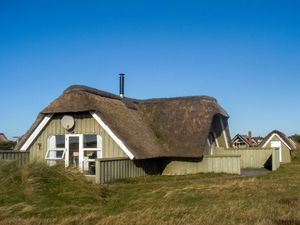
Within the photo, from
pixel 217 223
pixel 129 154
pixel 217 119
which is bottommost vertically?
pixel 217 223

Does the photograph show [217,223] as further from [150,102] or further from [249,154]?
[249,154]

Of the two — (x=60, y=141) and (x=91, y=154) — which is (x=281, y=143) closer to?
(x=91, y=154)

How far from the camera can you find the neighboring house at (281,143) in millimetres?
40000

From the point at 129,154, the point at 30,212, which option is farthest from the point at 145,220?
the point at 129,154

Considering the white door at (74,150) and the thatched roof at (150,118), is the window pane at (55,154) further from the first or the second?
the thatched roof at (150,118)

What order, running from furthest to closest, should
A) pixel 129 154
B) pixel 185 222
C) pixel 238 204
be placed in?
pixel 129 154 → pixel 238 204 → pixel 185 222

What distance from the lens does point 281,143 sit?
40.4 m

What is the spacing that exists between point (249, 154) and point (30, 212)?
22208 millimetres

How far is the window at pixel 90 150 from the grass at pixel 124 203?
622 cm

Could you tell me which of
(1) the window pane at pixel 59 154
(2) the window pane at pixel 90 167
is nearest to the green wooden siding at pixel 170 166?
(2) the window pane at pixel 90 167

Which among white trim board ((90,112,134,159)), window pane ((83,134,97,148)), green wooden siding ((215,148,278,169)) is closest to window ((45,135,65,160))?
window pane ((83,134,97,148))

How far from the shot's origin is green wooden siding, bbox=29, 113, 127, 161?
2030 centimetres

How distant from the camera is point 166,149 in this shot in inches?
908

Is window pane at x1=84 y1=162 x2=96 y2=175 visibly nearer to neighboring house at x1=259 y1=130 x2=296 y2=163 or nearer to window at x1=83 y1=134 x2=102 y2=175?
window at x1=83 y1=134 x2=102 y2=175
